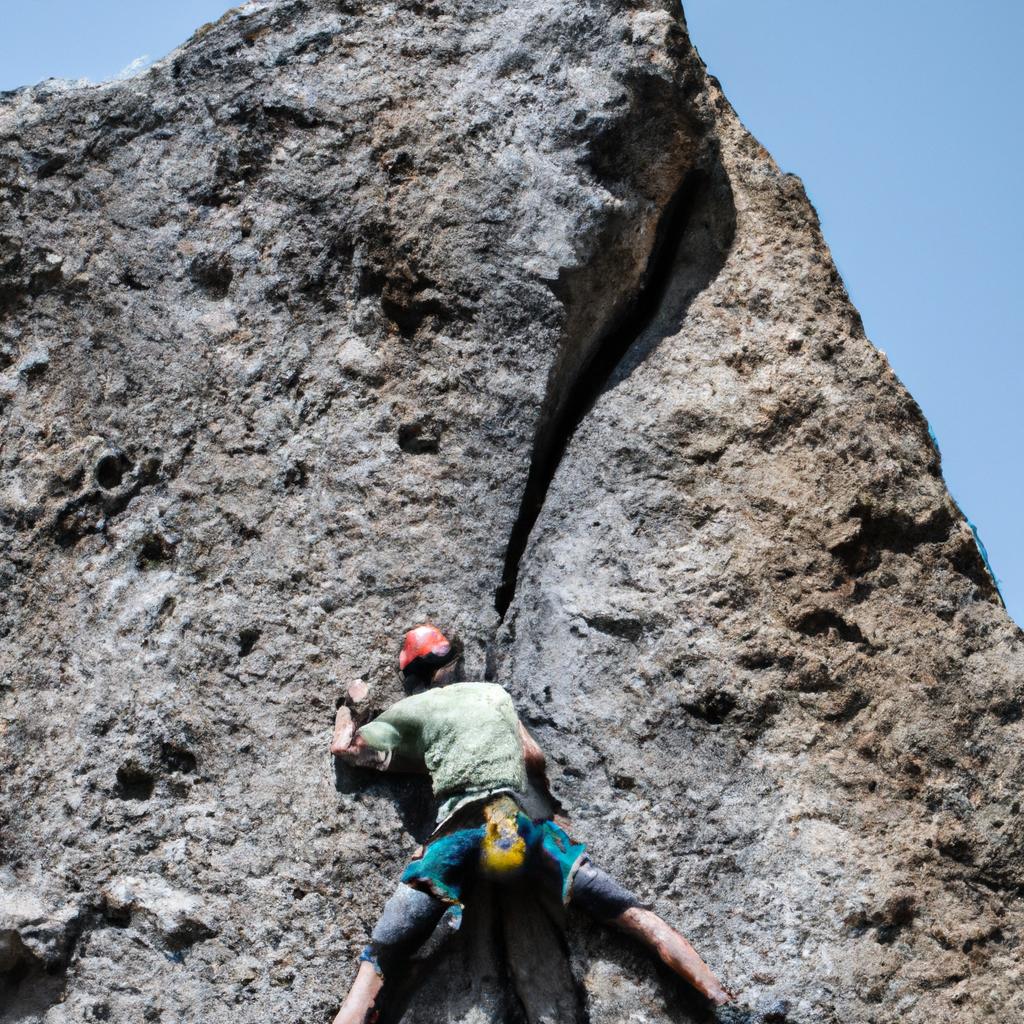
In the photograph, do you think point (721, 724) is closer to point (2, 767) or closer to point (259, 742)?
point (259, 742)

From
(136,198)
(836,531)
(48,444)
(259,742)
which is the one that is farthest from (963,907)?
(136,198)

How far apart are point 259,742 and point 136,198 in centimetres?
258

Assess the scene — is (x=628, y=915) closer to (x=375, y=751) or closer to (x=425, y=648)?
(x=375, y=751)

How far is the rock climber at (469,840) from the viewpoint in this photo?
4.19 m

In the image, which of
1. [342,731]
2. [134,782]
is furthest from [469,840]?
[134,782]

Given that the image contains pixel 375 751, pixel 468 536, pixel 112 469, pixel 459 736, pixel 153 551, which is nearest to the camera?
pixel 459 736

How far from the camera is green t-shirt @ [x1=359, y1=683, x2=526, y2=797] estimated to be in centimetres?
434

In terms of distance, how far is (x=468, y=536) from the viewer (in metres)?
5.08

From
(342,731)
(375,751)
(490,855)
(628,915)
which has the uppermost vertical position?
(342,731)

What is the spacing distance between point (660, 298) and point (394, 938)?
2916 millimetres

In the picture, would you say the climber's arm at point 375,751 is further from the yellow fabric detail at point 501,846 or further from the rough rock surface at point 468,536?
the yellow fabric detail at point 501,846

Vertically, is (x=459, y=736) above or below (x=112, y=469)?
below

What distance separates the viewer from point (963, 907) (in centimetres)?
437

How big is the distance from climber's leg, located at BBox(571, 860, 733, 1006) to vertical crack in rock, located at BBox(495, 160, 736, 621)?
146 cm
